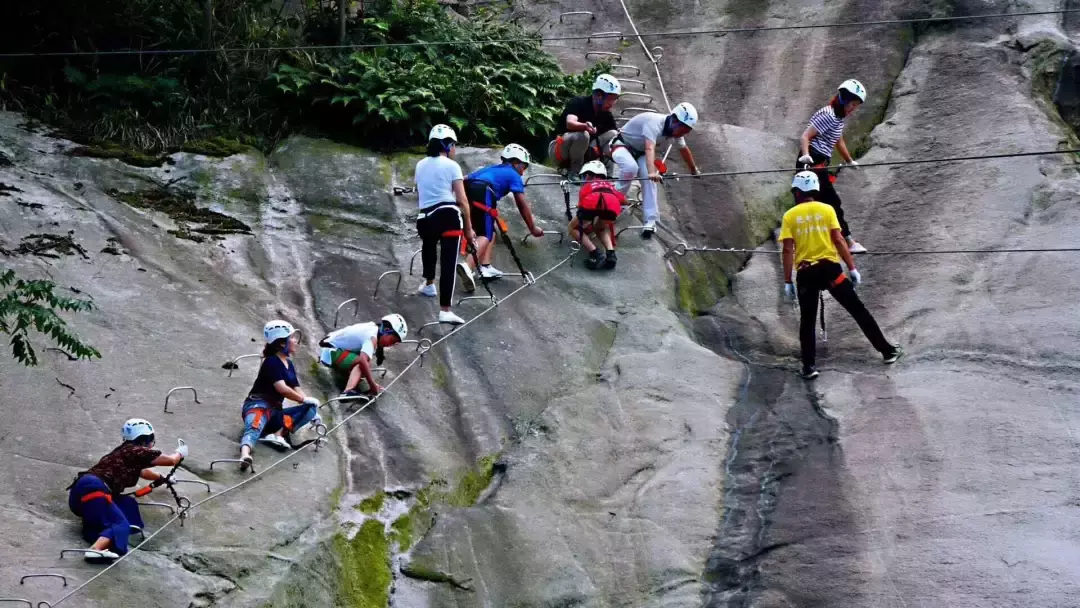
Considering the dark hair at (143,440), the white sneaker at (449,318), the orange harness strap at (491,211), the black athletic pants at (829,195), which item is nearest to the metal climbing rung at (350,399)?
the white sneaker at (449,318)

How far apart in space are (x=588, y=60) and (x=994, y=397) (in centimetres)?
1047

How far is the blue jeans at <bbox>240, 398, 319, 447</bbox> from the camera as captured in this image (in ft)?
41.4

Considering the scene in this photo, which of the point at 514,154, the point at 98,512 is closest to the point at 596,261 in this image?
the point at 514,154

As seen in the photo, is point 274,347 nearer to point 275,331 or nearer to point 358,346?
point 275,331

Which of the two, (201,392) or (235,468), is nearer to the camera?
(235,468)

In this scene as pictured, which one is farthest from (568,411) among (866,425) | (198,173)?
(198,173)

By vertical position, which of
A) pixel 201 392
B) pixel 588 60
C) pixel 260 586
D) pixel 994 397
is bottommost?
pixel 260 586

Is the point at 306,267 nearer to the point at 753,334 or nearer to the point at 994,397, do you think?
the point at 753,334

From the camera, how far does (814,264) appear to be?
1452 cm

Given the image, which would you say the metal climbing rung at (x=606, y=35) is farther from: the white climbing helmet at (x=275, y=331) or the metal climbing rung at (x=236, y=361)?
the white climbing helmet at (x=275, y=331)

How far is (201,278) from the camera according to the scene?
608 inches

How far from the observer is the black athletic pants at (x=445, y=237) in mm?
14766

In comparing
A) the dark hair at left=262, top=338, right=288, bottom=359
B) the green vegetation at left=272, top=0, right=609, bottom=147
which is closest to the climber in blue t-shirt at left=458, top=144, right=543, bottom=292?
the green vegetation at left=272, top=0, right=609, bottom=147

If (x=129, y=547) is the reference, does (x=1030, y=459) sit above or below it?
above
